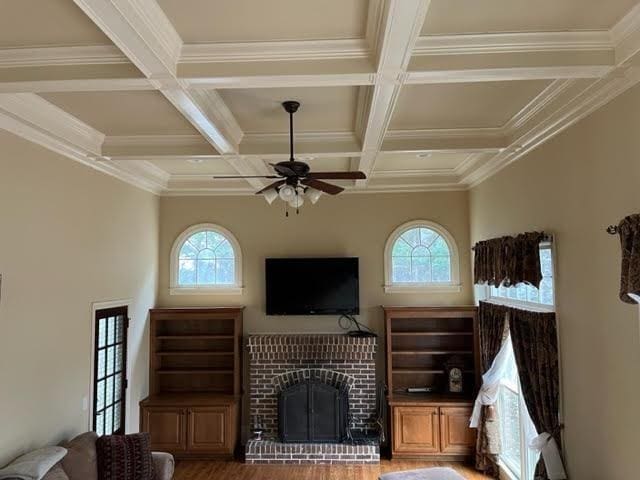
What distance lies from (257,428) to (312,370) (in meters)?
1.09

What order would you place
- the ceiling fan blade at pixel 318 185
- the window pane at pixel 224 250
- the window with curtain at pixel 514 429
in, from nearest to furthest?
1. the ceiling fan blade at pixel 318 185
2. the window with curtain at pixel 514 429
3. the window pane at pixel 224 250

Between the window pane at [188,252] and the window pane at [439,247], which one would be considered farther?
the window pane at [188,252]

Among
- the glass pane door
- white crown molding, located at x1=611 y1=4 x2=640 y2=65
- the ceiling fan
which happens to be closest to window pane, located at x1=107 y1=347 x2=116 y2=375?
the glass pane door

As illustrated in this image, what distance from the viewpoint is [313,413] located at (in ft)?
20.9

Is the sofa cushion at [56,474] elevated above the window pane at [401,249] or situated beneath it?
situated beneath

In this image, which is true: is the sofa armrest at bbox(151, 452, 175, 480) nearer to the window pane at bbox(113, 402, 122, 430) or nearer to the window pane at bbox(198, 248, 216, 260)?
the window pane at bbox(113, 402, 122, 430)

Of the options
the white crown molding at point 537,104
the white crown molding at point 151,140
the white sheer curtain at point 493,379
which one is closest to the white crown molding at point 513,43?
the white crown molding at point 537,104

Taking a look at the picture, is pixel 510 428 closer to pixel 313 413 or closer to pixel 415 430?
pixel 415 430

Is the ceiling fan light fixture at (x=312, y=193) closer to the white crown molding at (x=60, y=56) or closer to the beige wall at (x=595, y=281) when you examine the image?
the white crown molding at (x=60, y=56)

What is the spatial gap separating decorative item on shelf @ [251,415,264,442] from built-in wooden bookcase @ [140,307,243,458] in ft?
0.81

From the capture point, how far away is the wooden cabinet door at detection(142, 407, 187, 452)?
20.5ft

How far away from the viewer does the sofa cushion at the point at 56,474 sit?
142 inches

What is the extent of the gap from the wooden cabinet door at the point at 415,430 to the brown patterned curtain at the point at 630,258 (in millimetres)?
3877

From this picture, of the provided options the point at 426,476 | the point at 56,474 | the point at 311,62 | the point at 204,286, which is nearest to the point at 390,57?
the point at 311,62
